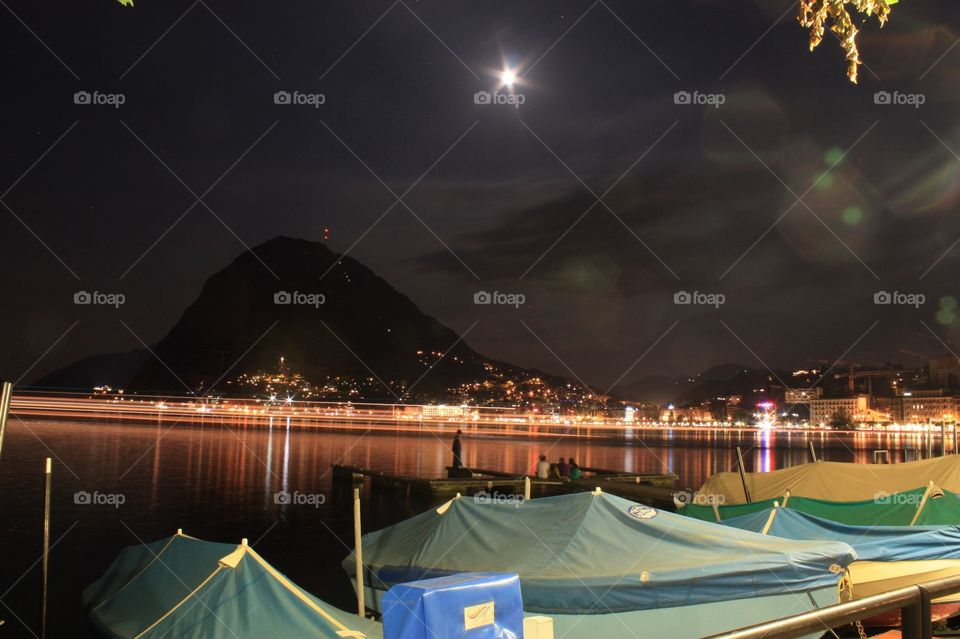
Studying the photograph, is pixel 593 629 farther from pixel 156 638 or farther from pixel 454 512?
pixel 156 638

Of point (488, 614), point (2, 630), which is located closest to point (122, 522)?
point (2, 630)

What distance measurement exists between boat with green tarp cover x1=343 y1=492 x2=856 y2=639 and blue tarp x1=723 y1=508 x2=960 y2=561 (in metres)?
1.99

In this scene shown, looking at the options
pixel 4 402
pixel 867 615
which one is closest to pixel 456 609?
pixel 867 615

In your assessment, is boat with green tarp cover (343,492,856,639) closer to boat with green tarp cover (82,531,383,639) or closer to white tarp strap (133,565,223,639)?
boat with green tarp cover (82,531,383,639)

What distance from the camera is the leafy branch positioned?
7.00 m

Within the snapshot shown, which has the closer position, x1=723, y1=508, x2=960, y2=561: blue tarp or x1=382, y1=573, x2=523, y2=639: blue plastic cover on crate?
x1=382, y1=573, x2=523, y2=639: blue plastic cover on crate

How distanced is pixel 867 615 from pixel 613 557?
251 inches

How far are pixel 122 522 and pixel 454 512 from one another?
1933 centimetres

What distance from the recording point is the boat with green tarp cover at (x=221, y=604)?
8.97 m

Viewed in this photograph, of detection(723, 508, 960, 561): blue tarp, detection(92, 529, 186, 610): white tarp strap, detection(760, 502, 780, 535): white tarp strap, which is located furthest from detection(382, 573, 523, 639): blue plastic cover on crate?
detection(760, 502, 780, 535): white tarp strap

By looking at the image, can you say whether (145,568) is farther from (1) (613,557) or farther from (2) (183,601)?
(1) (613,557)

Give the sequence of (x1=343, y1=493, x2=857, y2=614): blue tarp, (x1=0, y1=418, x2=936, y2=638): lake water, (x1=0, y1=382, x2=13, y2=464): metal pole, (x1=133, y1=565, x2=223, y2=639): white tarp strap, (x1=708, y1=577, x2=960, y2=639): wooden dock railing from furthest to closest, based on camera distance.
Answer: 1. (x1=0, y1=418, x2=936, y2=638): lake water
2. (x1=133, y1=565, x2=223, y2=639): white tarp strap
3. (x1=343, y1=493, x2=857, y2=614): blue tarp
4. (x1=0, y1=382, x2=13, y2=464): metal pole
5. (x1=708, y1=577, x2=960, y2=639): wooden dock railing

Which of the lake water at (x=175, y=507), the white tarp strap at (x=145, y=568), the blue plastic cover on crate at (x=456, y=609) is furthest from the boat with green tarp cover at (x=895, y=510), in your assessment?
the blue plastic cover on crate at (x=456, y=609)

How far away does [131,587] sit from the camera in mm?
12031
